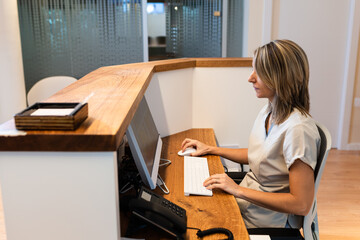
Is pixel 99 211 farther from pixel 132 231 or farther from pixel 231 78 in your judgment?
pixel 231 78

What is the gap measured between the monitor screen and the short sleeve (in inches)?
19.4

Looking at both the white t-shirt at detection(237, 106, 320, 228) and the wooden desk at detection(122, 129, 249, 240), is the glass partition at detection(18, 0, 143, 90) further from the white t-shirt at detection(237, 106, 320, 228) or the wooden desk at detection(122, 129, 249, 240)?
the white t-shirt at detection(237, 106, 320, 228)

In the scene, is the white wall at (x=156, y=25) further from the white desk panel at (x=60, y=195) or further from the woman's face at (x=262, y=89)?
the white desk panel at (x=60, y=195)

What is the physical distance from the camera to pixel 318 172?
1289 mm

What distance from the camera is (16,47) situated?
3537mm

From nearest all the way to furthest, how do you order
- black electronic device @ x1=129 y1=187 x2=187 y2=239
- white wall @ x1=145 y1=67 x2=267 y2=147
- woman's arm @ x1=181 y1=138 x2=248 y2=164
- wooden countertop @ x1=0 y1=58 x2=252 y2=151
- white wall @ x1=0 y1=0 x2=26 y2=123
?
wooden countertop @ x1=0 y1=58 x2=252 y2=151
black electronic device @ x1=129 y1=187 x2=187 y2=239
woman's arm @ x1=181 y1=138 x2=248 y2=164
white wall @ x1=145 y1=67 x2=267 y2=147
white wall @ x1=0 y1=0 x2=26 y2=123

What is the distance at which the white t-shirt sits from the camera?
1239mm

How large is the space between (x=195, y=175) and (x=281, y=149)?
0.39 metres

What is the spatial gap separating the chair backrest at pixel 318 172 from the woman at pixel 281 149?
3 centimetres

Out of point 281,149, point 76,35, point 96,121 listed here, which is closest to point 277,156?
point 281,149

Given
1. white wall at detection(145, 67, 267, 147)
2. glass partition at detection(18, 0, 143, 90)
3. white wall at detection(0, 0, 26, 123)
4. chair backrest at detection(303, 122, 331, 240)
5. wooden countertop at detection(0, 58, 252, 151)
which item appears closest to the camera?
wooden countertop at detection(0, 58, 252, 151)

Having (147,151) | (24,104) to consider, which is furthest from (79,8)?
(147,151)

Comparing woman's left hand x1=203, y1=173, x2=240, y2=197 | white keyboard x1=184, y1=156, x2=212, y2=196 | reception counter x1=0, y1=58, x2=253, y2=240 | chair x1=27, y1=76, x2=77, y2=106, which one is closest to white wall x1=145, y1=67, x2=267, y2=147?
white keyboard x1=184, y1=156, x2=212, y2=196

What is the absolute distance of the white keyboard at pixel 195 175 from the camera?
4.50ft
